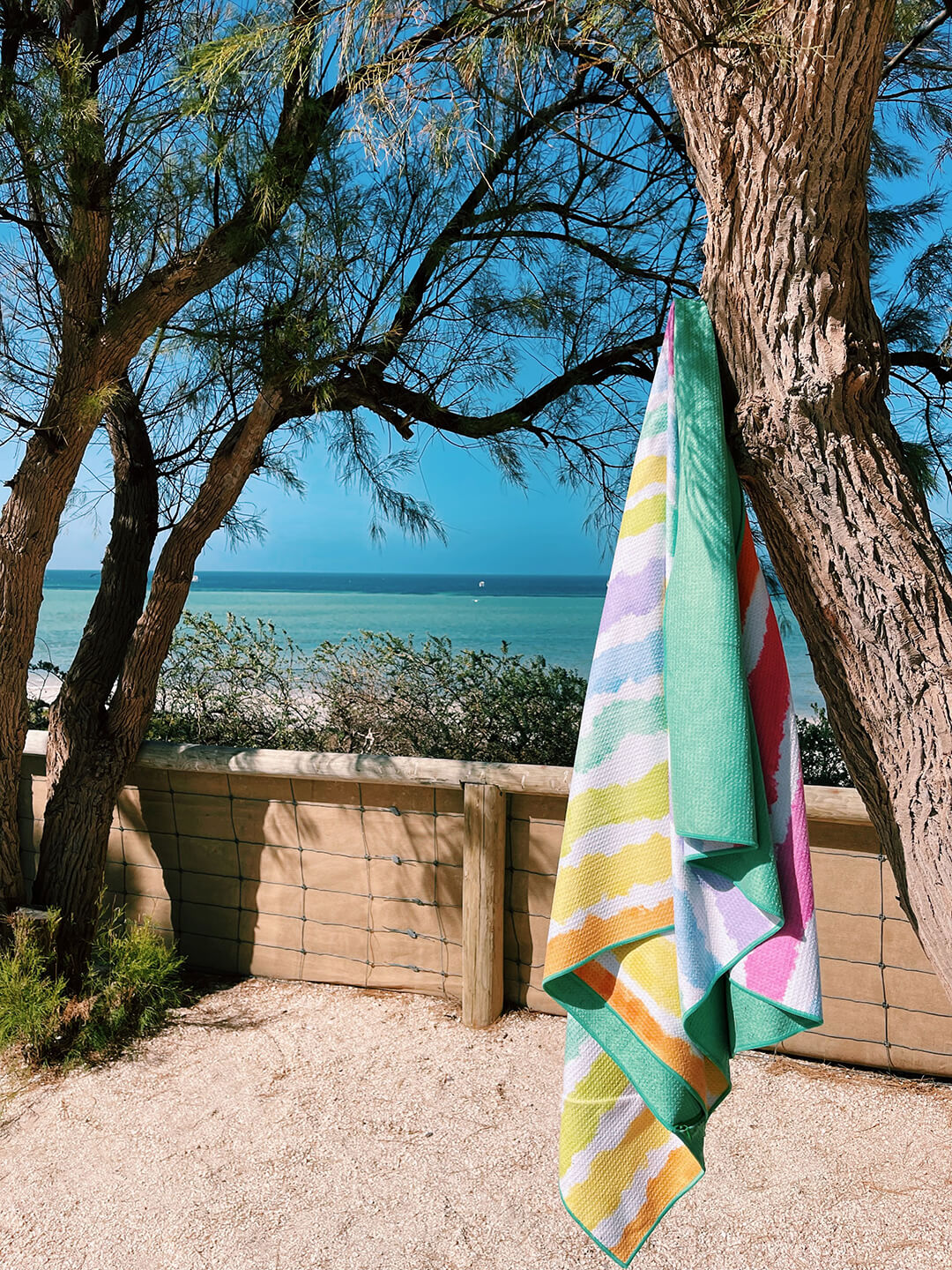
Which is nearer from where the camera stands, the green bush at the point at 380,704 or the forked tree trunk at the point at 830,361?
the forked tree trunk at the point at 830,361

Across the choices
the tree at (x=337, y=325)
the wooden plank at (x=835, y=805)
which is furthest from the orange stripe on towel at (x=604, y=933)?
the tree at (x=337, y=325)

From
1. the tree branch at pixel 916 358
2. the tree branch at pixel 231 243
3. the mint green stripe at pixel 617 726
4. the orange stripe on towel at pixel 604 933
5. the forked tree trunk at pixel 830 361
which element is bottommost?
the orange stripe on towel at pixel 604 933

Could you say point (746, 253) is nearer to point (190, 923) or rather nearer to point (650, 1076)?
point (650, 1076)

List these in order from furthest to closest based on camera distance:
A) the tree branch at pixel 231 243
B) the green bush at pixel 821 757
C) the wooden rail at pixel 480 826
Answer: the green bush at pixel 821 757
the wooden rail at pixel 480 826
the tree branch at pixel 231 243

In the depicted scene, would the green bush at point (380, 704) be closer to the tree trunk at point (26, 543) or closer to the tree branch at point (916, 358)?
the tree trunk at point (26, 543)

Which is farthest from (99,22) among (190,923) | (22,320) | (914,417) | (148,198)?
(190,923)

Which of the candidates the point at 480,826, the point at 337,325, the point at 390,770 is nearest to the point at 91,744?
the point at 390,770

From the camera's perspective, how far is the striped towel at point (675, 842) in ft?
→ 3.28

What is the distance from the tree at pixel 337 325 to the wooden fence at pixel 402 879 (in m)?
0.31

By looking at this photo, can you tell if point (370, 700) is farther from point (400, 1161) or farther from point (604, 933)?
point (604, 933)

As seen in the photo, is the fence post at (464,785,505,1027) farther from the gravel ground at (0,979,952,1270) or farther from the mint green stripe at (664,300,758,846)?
the mint green stripe at (664,300,758,846)

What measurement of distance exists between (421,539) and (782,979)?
8.84 ft

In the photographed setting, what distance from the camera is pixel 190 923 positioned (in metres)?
3.32

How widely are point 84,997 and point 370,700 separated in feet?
5.00
